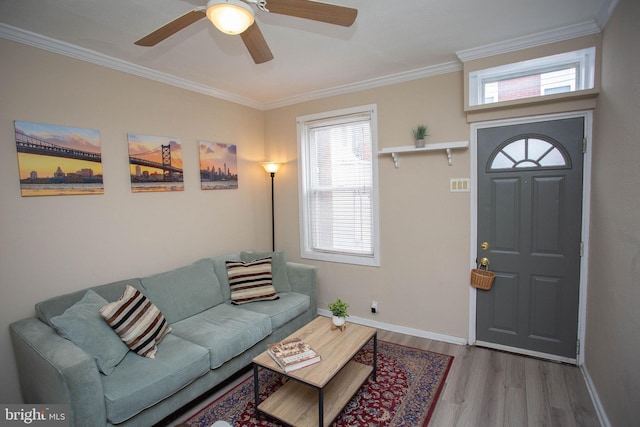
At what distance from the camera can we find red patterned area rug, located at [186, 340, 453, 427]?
2.15 m

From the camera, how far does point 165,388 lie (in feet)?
6.52

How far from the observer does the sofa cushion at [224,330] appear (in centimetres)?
239

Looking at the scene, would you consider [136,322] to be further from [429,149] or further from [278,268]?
[429,149]

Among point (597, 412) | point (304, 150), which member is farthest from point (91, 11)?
point (597, 412)

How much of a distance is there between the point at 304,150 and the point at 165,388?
2.90m

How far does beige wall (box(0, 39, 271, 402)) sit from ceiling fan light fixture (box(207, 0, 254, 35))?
1832 millimetres

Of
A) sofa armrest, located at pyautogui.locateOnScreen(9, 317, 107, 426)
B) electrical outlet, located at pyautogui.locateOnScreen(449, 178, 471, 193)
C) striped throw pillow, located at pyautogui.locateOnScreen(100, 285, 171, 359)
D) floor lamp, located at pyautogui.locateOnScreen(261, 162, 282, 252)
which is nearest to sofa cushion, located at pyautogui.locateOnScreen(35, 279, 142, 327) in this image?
sofa armrest, located at pyautogui.locateOnScreen(9, 317, 107, 426)

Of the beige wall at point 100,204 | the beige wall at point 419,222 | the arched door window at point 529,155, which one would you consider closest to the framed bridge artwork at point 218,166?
the beige wall at point 100,204

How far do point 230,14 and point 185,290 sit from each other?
2.34 metres

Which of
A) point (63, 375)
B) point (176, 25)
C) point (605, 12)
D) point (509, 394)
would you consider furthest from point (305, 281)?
point (605, 12)

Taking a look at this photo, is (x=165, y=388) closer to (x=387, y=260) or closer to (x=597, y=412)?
(x=387, y=260)

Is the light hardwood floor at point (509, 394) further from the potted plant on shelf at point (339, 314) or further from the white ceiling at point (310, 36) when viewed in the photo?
the white ceiling at point (310, 36)

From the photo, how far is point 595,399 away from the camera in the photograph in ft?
7.20

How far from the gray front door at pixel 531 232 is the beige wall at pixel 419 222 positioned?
8.2 inches
